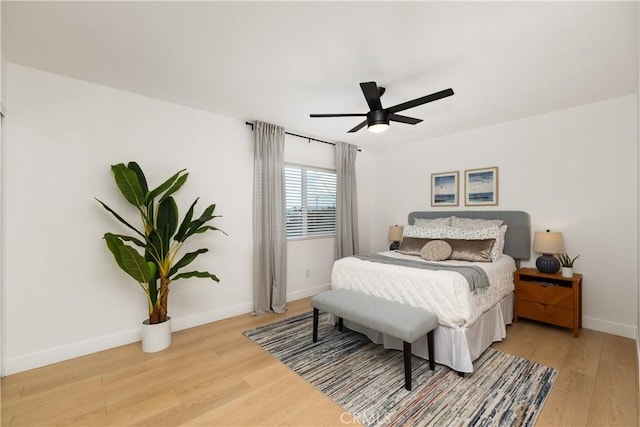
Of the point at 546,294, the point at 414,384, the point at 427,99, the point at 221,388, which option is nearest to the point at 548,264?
the point at 546,294

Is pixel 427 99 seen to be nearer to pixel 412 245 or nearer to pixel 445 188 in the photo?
pixel 412 245

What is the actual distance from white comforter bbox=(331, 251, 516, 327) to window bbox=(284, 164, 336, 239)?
1364 mm

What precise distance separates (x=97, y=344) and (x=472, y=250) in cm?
414

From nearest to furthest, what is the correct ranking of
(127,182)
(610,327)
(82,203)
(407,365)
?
1. (407,365)
2. (127,182)
3. (82,203)
4. (610,327)

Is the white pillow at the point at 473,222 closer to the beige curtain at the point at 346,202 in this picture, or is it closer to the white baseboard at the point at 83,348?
the beige curtain at the point at 346,202

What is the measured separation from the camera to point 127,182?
2.45 meters

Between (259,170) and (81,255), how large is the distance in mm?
2060

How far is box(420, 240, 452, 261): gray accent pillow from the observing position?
3.30 metres

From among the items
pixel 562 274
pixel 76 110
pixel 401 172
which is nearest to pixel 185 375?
pixel 76 110

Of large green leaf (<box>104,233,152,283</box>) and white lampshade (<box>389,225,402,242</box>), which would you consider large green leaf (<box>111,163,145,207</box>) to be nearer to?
large green leaf (<box>104,233,152,283</box>)

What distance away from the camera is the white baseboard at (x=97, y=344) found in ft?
7.46

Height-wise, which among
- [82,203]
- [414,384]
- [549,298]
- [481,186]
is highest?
[481,186]

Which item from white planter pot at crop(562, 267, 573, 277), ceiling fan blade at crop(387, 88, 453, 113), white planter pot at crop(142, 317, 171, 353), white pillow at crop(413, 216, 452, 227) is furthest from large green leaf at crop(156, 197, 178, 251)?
white planter pot at crop(562, 267, 573, 277)

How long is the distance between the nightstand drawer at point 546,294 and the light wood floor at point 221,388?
1.26 ft
